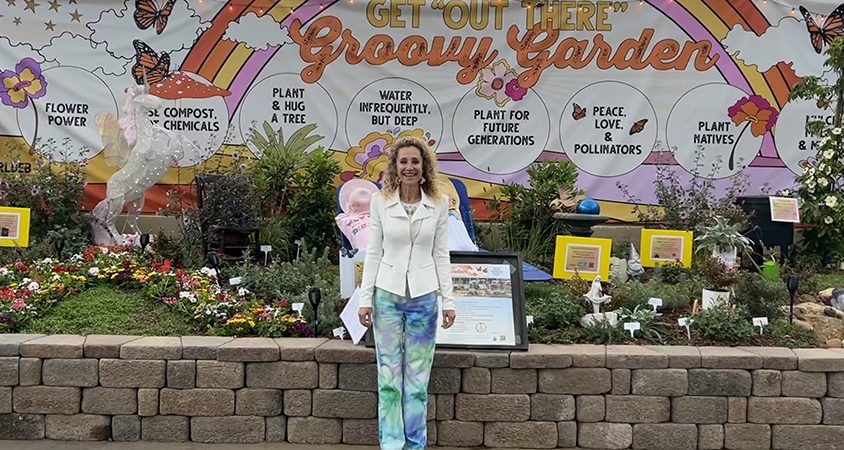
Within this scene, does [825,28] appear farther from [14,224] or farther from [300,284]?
[14,224]

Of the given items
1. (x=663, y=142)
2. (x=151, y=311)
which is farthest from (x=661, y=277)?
(x=151, y=311)

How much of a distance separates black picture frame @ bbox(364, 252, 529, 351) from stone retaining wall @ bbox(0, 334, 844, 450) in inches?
2.6

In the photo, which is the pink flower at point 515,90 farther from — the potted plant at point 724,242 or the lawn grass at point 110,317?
the lawn grass at point 110,317

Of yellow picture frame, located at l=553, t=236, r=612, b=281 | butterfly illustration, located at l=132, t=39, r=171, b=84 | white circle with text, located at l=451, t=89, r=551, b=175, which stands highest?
butterfly illustration, located at l=132, t=39, r=171, b=84

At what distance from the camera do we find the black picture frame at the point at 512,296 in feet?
10.7

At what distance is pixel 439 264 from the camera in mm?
2809

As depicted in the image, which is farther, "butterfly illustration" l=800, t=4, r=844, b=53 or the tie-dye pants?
"butterfly illustration" l=800, t=4, r=844, b=53

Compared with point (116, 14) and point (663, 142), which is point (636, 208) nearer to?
point (663, 142)

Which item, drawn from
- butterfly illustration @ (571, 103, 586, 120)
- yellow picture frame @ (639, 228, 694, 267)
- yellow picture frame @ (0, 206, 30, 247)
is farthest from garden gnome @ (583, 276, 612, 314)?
yellow picture frame @ (0, 206, 30, 247)

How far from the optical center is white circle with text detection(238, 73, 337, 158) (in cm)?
647

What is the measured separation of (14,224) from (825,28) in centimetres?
755

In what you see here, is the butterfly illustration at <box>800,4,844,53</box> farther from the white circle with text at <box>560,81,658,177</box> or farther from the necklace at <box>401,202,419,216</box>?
the necklace at <box>401,202,419,216</box>

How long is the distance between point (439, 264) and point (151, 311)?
2058 mm

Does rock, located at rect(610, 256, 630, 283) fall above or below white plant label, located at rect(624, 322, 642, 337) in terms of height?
above
